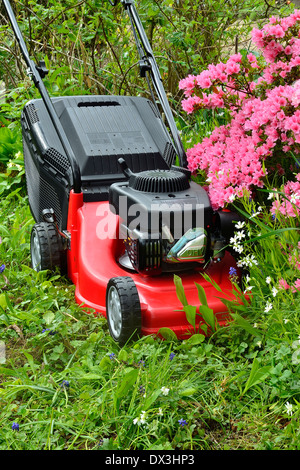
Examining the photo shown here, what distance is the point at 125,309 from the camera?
6.68 ft

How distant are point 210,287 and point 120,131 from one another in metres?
0.95

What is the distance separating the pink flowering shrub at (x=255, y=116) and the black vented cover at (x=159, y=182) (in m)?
0.20

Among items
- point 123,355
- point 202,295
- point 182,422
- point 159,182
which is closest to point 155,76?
point 159,182

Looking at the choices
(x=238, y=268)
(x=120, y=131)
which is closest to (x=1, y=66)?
(x=120, y=131)

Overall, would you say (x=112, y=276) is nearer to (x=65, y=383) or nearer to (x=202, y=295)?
(x=202, y=295)

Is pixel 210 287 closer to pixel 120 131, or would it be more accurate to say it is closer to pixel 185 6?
pixel 120 131

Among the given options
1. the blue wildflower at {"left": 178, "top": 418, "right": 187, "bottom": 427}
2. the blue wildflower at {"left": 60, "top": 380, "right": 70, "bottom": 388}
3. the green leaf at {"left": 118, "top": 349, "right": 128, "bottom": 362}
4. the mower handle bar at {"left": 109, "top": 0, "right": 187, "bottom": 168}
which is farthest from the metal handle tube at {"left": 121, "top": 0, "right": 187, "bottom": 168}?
the blue wildflower at {"left": 178, "top": 418, "right": 187, "bottom": 427}

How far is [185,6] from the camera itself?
Answer: 156 inches

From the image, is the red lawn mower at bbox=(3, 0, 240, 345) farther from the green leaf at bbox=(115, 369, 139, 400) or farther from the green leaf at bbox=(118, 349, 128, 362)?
the green leaf at bbox=(115, 369, 139, 400)

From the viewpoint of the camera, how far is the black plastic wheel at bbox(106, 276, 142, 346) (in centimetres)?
204

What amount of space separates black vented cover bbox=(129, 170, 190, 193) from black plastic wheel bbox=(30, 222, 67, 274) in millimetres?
500

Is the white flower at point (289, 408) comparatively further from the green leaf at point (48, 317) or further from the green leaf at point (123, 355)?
the green leaf at point (48, 317)
